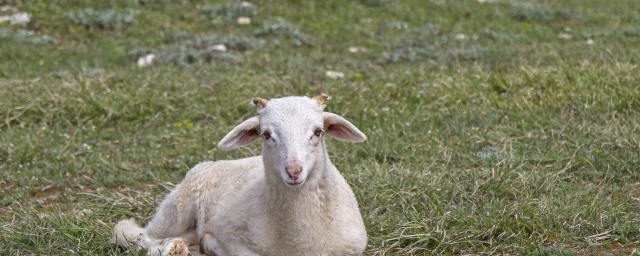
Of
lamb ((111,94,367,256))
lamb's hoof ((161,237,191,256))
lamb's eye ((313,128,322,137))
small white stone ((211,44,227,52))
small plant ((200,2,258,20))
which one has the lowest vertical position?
small plant ((200,2,258,20))

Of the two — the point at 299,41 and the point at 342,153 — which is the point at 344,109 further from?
the point at 299,41

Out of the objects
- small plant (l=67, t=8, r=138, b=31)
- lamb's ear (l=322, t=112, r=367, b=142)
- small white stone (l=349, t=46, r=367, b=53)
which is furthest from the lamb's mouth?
small plant (l=67, t=8, r=138, b=31)

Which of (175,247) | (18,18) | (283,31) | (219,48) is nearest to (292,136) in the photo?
(175,247)

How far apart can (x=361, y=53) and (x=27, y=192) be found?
6515mm

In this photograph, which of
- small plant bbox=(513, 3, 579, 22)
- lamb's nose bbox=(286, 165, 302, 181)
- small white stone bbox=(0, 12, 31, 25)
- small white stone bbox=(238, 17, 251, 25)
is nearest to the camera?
lamb's nose bbox=(286, 165, 302, 181)

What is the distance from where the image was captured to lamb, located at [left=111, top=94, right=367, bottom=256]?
16.7 ft

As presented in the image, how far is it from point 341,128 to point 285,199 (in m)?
0.55

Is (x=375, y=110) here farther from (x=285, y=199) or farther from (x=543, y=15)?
(x=543, y=15)

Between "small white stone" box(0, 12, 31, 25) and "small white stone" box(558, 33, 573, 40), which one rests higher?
"small white stone" box(558, 33, 573, 40)

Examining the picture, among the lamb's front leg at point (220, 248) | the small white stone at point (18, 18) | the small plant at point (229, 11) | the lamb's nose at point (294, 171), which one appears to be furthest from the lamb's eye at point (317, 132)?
the small white stone at point (18, 18)

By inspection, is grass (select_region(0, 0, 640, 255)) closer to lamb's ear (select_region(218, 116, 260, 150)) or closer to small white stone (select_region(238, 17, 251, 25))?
small white stone (select_region(238, 17, 251, 25))

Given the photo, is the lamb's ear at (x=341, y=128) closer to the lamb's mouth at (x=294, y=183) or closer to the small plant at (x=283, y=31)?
the lamb's mouth at (x=294, y=183)

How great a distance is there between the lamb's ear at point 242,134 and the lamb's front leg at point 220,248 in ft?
1.92

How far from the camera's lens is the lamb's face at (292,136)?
Answer: 194 inches
